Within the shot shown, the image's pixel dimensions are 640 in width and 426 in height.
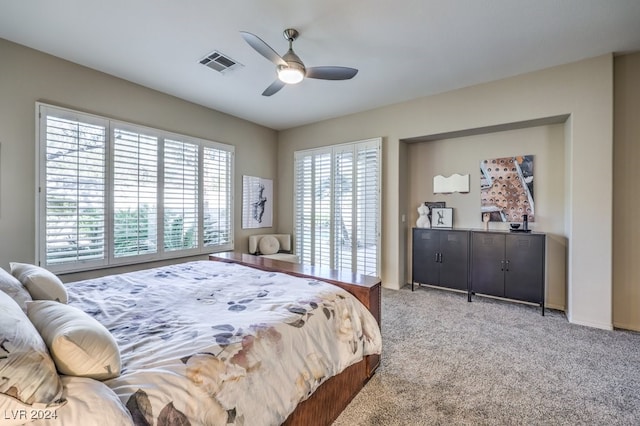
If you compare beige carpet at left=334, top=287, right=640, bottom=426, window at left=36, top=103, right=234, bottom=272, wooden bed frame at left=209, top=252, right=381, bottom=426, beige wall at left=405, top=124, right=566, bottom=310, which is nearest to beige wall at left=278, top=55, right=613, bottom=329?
beige wall at left=405, top=124, right=566, bottom=310

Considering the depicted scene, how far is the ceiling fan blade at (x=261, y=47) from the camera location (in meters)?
2.17

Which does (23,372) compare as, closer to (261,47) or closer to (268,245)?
(261,47)

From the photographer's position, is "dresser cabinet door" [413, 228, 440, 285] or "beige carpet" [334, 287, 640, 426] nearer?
"beige carpet" [334, 287, 640, 426]

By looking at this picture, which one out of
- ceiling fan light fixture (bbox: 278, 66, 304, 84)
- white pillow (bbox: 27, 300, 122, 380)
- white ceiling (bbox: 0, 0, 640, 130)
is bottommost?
white pillow (bbox: 27, 300, 122, 380)

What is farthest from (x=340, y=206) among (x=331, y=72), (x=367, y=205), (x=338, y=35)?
(x=338, y=35)

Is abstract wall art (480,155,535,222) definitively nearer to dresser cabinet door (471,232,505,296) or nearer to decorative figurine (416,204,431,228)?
dresser cabinet door (471,232,505,296)

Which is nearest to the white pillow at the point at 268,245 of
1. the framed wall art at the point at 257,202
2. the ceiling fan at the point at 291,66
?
the framed wall art at the point at 257,202

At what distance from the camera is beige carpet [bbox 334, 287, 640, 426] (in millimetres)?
1808

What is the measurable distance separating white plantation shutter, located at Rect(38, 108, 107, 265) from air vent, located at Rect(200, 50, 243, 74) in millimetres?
1504

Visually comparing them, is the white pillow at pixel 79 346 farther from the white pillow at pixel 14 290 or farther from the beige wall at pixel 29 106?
the beige wall at pixel 29 106

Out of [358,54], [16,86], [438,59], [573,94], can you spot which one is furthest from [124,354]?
[573,94]

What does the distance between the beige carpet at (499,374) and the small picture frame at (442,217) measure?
146 cm

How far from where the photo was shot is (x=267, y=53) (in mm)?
2332

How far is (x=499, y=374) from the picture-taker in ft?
7.31
